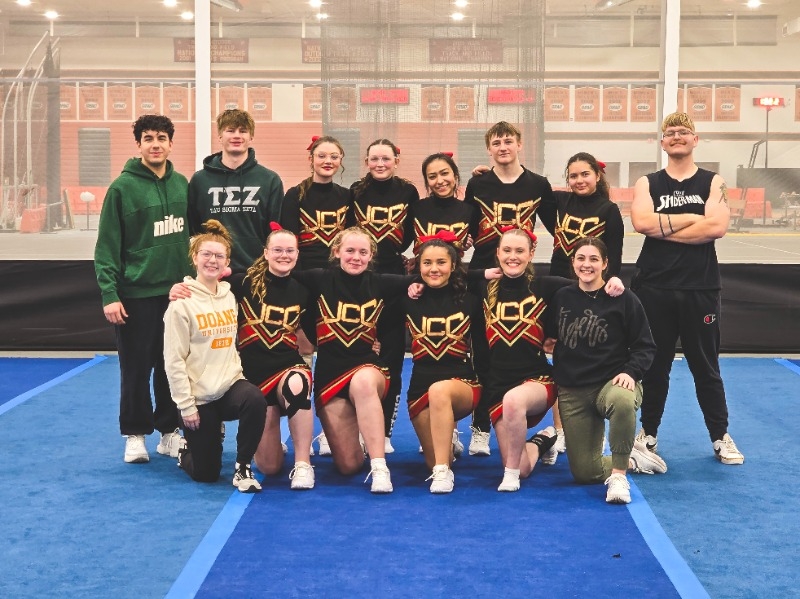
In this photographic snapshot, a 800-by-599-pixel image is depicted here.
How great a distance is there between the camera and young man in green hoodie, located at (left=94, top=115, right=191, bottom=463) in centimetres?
439

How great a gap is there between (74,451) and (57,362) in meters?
2.73

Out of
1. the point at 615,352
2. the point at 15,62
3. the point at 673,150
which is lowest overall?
the point at 615,352

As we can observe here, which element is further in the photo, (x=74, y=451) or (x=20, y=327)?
(x=20, y=327)

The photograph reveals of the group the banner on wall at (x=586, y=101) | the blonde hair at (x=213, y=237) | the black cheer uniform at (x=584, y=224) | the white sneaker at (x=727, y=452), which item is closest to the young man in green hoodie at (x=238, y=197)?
the blonde hair at (x=213, y=237)

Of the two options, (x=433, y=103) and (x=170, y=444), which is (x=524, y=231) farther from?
(x=433, y=103)

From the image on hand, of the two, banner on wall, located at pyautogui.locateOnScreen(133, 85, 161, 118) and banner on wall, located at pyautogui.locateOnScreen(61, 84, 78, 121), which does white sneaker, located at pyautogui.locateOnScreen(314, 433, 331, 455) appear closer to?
banner on wall, located at pyautogui.locateOnScreen(133, 85, 161, 118)

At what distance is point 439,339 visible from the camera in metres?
4.25

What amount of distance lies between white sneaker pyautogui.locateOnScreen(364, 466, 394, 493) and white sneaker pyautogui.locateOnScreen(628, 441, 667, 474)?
1.11 metres

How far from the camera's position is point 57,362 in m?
7.20

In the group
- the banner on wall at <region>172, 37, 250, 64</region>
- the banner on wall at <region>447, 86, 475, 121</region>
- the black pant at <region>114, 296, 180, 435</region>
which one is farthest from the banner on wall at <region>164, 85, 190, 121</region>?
the black pant at <region>114, 296, 180, 435</region>

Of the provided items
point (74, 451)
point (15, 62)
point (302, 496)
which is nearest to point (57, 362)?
point (15, 62)

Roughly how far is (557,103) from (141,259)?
3.96 m

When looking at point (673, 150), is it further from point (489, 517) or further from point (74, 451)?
point (74, 451)

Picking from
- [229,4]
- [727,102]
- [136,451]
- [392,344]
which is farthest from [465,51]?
[136,451]
